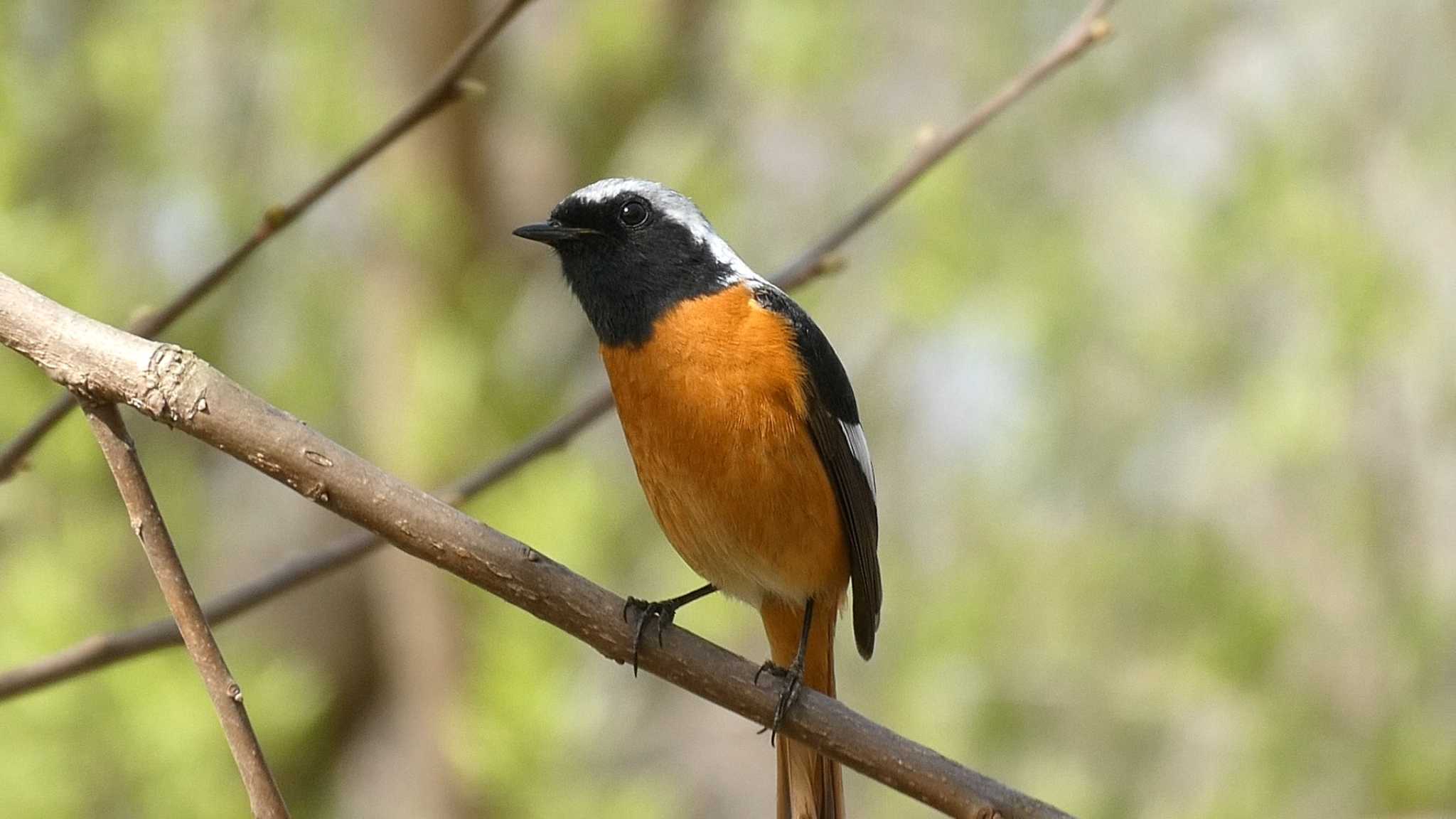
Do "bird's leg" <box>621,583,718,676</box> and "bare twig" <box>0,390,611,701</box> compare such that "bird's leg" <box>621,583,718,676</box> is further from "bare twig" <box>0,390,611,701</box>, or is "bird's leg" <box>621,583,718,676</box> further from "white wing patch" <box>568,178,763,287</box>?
"white wing patch" <box>568,178,763,287</box>

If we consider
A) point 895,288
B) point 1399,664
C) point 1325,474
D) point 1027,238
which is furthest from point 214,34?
point 1399,664

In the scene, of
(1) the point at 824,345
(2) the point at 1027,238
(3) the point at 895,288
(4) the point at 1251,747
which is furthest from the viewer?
(2) the point at 1027,238

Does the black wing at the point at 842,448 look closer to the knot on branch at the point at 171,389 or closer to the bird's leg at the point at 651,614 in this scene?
the bird's leg at the point at 651,614

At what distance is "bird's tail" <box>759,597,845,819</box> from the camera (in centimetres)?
317

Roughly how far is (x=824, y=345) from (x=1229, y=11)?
153 inches

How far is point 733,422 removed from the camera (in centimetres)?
293

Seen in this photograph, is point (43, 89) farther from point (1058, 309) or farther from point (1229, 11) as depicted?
point (1229, 11)

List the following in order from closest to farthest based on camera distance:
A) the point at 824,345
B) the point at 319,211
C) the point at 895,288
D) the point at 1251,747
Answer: the point at 824,345, the point at 1251,747, the point at 895,288, the point at 319,211

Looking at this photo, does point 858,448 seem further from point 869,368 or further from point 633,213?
point 869,368

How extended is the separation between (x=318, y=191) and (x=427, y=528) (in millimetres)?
750

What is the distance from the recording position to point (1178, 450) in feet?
19.5

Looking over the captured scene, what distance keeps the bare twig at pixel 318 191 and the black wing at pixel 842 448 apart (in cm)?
95

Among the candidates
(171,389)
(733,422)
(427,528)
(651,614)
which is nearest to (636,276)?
(733,422)

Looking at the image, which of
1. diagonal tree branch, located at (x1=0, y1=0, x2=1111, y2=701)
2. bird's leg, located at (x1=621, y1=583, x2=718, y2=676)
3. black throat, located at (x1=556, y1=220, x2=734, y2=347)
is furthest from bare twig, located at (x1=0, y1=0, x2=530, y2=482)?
bird's leg, located at (x1=621, y1=583, x2=718, y2=676)
